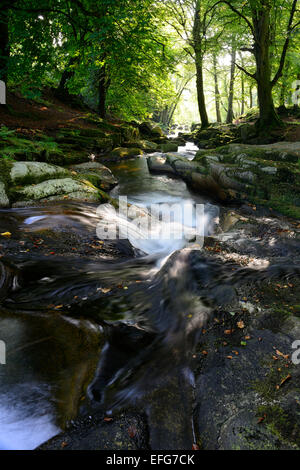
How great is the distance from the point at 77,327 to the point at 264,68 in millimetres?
13517

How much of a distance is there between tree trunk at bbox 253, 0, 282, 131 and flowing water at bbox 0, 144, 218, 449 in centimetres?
1092

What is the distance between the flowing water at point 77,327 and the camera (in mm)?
1951

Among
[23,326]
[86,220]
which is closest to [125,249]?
[86,220]

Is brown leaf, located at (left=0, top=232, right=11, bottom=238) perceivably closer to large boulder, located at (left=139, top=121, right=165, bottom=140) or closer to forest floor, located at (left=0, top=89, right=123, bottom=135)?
forest floor, located at (left=0, top=89, right=123, bottom=135)

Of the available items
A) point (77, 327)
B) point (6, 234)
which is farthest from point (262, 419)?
point (6, 234)

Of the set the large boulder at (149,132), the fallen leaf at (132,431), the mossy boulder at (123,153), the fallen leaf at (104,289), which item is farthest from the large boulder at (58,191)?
the large boulder at (149,132)

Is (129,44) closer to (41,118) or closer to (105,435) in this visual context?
(41,118)

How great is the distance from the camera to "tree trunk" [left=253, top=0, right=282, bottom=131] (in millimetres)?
10980

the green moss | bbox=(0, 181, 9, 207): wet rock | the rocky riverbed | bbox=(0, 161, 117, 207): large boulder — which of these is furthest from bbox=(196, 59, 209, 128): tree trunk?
the green moss

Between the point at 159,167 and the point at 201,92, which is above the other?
the point at 201,92

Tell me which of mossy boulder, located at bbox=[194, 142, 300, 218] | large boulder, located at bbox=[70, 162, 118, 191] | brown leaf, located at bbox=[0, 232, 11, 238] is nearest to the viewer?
brown leaf, located at bbox=[0, 232, 11, 238]

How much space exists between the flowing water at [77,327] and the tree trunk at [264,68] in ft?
35.8

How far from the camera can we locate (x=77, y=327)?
100 inches

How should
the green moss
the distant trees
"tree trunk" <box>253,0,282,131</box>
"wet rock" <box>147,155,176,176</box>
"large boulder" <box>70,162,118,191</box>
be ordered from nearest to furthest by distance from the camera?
the green moss → the distant trees → "large boulder" <box>70,162,118,191</box> → "wet rock" <box>147,155,176,176</box> → "tree trunk" <box>253,0,282,131</box>
